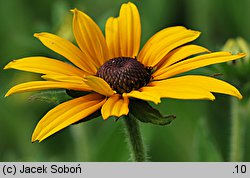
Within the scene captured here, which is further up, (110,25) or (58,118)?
(110,25)

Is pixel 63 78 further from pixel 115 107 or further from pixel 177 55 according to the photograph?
pixel 177 55

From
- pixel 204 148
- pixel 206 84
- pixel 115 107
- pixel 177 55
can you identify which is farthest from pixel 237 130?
pixel 115 107

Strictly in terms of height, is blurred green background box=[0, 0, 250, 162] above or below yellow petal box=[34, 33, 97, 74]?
above

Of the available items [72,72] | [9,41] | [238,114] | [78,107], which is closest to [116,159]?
[238,114]

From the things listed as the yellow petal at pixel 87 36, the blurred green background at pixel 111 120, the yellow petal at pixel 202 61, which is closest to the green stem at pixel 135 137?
the yellow petal at pixel 202 61

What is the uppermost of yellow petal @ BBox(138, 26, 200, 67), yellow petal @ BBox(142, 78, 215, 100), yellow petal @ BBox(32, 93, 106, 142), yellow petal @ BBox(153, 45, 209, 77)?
yellow petal @ BBox(138, 26, 200, 67)

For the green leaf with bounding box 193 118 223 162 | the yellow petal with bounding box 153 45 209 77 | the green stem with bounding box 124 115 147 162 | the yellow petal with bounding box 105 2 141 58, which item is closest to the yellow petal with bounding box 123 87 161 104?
→ the green stem with bounding box 124 115 147 162

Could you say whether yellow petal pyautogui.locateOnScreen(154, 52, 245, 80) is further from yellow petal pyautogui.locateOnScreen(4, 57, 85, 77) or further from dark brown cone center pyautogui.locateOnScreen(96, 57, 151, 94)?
yellow petal pyautogui.locateOnScreen(4, 57, 85, 77)

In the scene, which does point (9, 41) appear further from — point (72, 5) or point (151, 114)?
point (151, 114)
